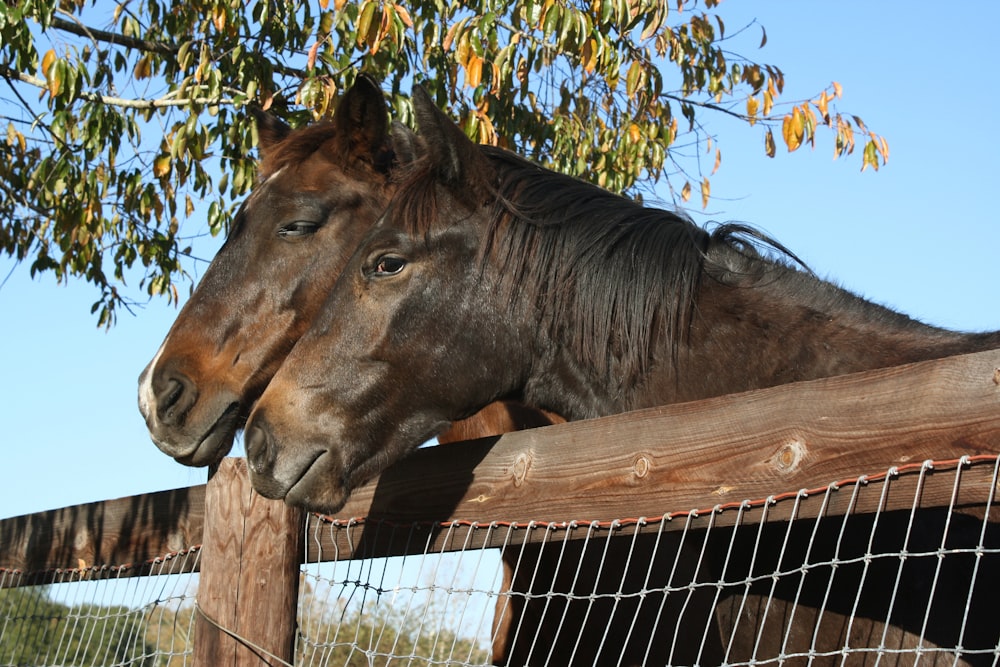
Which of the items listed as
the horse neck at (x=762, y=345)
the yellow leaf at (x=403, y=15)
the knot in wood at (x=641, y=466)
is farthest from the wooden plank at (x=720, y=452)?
the yellow leaf at (x=403, y=15)

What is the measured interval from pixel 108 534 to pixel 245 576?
48.3 inches

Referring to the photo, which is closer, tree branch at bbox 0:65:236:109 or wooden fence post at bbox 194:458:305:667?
wooden fence post at bbox 194:458:305:667

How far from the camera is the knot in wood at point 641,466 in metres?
2.28

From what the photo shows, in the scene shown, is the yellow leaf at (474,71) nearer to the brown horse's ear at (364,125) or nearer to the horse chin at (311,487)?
the brown horse's ear at (364,125)

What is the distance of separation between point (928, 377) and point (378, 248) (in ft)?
6.08

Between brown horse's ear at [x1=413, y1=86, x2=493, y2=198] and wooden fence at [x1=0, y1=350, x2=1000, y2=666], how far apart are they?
2.96ft

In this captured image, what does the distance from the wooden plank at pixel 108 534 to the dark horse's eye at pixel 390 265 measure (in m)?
0.94

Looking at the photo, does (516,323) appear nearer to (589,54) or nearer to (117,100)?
(589,54)

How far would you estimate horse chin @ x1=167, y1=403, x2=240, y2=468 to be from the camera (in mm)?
3848

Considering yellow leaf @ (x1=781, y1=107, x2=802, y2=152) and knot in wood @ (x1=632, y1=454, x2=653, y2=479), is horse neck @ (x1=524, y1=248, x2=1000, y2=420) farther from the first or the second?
yellow leaf @ (x1=781, y1=107, x2=802, y2=152)

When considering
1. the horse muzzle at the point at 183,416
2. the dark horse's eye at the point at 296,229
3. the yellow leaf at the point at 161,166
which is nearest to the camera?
the horse muzzle at the point at 183,416

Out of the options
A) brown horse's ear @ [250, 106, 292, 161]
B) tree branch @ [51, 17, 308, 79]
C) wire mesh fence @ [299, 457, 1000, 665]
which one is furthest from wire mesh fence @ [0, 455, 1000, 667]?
tree branch @ [51, 17, 308, 79]

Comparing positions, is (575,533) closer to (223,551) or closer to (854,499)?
(854,499)

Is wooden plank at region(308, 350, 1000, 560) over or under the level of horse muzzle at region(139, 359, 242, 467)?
under
